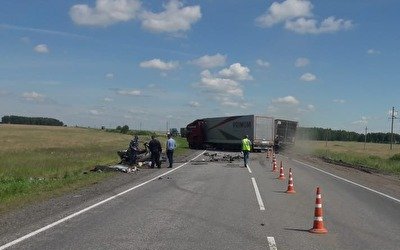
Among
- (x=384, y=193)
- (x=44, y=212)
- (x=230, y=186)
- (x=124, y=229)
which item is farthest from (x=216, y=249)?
(x=384, y=193)

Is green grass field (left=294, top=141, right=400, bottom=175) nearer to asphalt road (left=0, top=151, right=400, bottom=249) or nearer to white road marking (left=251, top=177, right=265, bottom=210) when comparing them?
white road marking (left=251, top=177, right=265, bottom=210)

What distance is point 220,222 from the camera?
33.8 ft

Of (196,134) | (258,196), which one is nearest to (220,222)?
(258,196)

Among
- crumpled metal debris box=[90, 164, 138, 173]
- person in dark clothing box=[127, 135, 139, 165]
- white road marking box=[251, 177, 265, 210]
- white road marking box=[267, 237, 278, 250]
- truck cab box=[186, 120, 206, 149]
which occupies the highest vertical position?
truck cab box=[186, 120, 206, 149]

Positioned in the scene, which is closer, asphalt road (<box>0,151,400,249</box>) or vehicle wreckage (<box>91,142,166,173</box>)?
asphalt road (<box>0,151,400,249</box>)

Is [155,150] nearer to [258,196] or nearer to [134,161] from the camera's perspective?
[134,161]

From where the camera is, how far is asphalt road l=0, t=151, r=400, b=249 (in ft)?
27.1

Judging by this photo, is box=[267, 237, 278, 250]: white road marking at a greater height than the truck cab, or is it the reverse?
the truck cab

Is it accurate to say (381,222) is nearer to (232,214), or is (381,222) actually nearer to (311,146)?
(232,214)

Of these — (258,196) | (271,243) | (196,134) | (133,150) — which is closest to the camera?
(271,243)

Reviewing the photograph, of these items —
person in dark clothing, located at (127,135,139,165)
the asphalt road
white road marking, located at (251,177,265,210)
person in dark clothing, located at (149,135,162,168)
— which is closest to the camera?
the asphalt road

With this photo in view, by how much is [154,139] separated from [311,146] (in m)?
40.4

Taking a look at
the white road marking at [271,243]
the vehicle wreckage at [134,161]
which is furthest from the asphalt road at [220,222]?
the vehicle wreckage at [134,161]

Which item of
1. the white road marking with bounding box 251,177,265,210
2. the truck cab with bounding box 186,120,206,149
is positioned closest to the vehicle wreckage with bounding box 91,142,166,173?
the white road marking with bounding box 251,177,265,210
